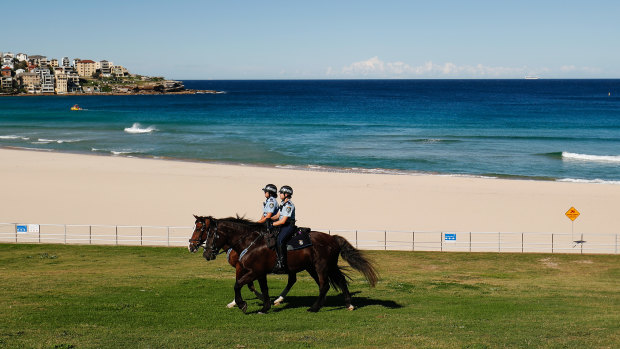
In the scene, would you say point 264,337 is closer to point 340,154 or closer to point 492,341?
point 492,341

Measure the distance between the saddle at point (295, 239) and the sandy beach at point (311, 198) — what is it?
20428 millimetres

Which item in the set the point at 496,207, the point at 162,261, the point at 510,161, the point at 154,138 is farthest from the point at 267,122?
the point at 162,261

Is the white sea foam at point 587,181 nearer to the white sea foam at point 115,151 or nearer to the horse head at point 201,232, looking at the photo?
the horse head at point 201,232

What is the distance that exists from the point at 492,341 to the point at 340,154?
5555 centimetres

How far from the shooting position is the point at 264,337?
11.0 metres

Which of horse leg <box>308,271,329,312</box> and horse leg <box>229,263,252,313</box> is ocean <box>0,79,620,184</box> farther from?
horse leg <box>229,263,252,313</box>

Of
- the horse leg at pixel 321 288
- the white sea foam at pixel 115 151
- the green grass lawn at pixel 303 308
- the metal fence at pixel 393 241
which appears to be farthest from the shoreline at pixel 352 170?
the horse leg at pixel 321 288

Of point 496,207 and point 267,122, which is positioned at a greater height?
point 267,122

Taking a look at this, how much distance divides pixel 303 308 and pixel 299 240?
2085 mm

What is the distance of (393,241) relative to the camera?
1026 inches

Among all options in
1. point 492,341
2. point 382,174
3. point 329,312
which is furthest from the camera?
point 382,174

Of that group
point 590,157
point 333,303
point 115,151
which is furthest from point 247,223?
point 590,157

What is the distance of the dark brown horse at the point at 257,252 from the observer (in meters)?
12.6

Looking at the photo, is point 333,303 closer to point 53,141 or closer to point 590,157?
point 590,157
